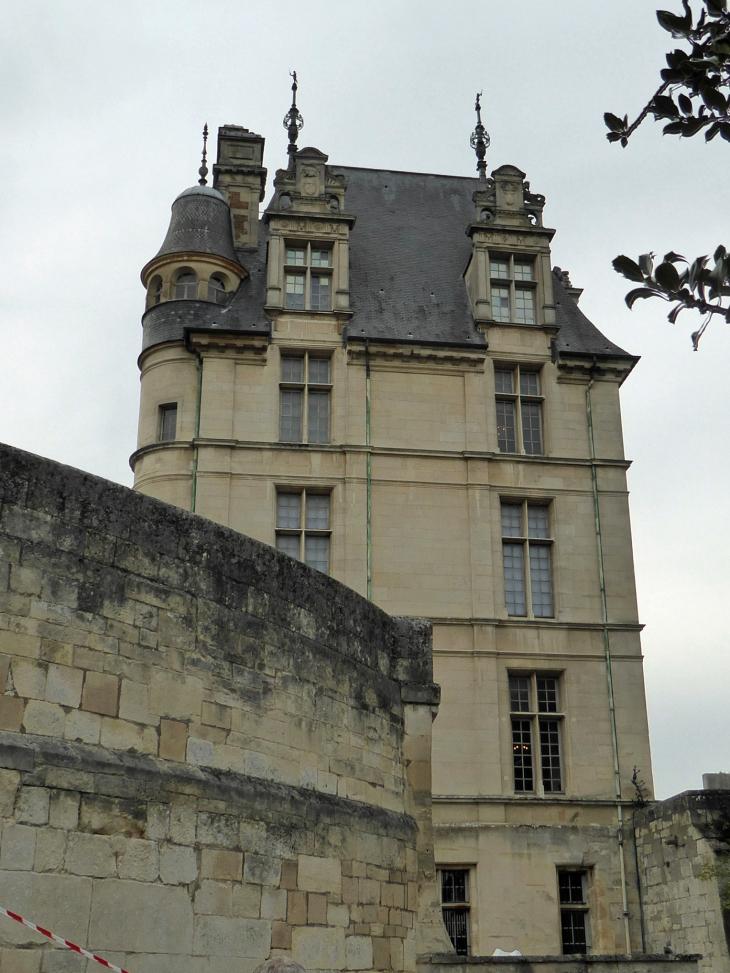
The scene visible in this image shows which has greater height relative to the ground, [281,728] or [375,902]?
[281,728]

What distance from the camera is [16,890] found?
19.1ft

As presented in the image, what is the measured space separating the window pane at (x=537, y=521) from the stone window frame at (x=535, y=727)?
7.90 feet

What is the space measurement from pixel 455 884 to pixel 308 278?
10.5 m

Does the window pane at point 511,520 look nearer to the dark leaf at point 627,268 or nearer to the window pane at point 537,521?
the window pane at point 537,521

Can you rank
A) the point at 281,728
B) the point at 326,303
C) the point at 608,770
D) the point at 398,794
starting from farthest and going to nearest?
the point at 326,303, the point at 608,770, the point at 398,794, the point at 281,728

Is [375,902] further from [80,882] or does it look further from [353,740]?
[80,882]

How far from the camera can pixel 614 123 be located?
4.95 m

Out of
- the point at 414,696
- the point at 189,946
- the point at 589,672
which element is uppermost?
the point at 589,672

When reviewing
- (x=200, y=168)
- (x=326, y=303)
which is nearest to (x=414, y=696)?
(x=326, y=303)

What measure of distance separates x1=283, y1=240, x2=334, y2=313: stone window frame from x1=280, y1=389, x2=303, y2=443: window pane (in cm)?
167

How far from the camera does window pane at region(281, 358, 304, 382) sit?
749 inches

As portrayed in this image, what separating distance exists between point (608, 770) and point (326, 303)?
30.3 feet

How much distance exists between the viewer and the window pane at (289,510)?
1823 cm

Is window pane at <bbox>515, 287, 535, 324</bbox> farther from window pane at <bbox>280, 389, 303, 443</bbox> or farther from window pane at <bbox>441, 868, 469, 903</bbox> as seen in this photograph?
window pane at <bbox>441, 868, 469, 903</bbox>
